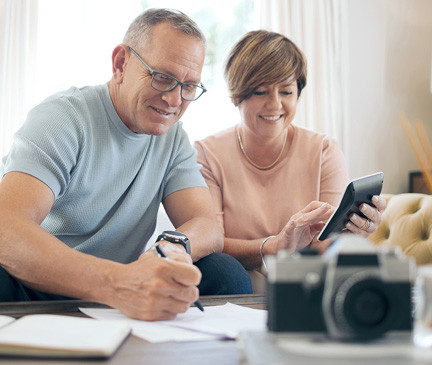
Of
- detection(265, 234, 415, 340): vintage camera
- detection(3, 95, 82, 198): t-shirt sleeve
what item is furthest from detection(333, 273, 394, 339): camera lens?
detection(3, 95, 82, 198): t-shirt sleeve

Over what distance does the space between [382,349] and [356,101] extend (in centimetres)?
275

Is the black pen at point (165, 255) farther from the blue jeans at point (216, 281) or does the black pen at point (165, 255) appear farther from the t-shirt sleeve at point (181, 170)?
the t-shirt sleeve at point (181, 170)

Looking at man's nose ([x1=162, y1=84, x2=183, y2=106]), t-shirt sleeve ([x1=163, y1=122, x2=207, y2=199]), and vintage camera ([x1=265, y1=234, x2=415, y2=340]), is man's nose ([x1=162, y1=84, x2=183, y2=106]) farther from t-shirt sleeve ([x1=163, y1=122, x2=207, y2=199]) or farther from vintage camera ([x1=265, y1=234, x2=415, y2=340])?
vintage camera ([x1=265, y1=234, x2=415, y2=340])

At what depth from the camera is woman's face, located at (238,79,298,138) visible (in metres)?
1.81

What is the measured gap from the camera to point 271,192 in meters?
1.89

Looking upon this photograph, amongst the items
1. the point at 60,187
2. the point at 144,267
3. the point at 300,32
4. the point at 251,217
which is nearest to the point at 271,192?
the point at 251,217

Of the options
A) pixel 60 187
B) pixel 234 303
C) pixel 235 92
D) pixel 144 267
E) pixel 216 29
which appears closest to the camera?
pixel 144 267

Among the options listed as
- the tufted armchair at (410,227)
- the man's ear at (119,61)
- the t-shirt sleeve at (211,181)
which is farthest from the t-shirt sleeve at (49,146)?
the tufted armchair at (410,227)

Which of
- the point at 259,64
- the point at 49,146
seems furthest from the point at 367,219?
the point at 49,146

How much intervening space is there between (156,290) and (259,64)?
3.60 ft

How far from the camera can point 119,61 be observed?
1555 mm

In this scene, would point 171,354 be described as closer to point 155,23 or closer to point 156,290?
point 156,290

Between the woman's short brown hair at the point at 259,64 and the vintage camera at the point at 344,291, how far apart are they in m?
1.25

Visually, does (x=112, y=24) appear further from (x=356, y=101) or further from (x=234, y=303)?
(x=234, y=303)
